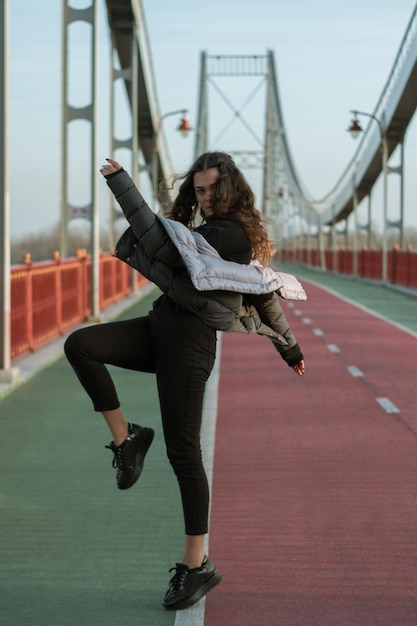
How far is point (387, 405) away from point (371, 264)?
44.1 metres

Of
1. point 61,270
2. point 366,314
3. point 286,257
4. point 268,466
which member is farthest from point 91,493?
point 286,257

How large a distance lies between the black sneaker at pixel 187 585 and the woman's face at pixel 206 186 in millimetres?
1331

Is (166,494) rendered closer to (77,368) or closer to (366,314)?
(77,368)

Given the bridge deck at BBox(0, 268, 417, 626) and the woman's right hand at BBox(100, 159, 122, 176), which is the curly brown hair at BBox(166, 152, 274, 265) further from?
the bridge deck at BBox(0, 268, 417, 626)

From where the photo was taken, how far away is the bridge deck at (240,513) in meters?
5.46

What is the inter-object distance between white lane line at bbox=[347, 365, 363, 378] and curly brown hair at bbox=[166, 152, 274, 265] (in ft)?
31.3

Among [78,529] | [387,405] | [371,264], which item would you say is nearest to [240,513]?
[78,529]

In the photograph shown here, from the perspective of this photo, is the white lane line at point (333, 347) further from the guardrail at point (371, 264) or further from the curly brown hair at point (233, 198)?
the guardrail at point (371, 264)

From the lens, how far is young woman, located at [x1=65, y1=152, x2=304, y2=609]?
17.3 ft

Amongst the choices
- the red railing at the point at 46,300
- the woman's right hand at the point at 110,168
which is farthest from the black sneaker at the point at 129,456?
the red railing at the point at 46,300

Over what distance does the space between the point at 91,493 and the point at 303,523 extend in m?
1.43

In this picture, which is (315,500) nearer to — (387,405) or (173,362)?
(173,362)

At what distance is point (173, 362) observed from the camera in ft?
17.6

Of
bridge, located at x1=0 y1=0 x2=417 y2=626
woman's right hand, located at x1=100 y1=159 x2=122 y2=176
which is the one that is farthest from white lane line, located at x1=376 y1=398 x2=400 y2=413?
woman's right hand, located at x1=100 y1=159 x2=122 y2=176
